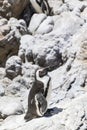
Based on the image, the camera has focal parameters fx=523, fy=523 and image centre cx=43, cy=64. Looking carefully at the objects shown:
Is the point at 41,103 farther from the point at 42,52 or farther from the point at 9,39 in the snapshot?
the point at 9,39

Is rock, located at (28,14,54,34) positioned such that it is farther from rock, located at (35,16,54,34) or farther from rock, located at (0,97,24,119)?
rock, located at (0,97,24,119)

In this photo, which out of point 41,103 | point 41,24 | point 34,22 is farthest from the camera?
point 34,22

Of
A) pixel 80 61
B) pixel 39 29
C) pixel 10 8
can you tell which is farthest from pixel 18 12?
pixel 80 61

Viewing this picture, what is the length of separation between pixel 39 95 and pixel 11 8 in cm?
456

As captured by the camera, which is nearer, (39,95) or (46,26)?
(39,95)

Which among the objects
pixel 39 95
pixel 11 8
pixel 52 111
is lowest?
pixel 52 111

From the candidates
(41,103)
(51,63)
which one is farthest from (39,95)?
(51,63)

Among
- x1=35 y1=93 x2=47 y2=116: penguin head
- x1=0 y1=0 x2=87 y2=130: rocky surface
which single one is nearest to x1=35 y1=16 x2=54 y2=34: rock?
x1=0 y1=0 x2=87 y2=130: rocky surface

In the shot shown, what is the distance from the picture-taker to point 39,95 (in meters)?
7.38

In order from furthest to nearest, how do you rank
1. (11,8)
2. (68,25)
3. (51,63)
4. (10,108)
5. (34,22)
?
(11,8) → (34,22) → (68,25) → (51,63) → (10,108)

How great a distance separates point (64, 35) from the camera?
9914 mm

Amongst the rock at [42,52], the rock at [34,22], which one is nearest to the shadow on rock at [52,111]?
the rock at [42,52]

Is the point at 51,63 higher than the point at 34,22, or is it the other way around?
the point at 34,22

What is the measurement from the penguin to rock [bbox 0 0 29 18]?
169 inches
